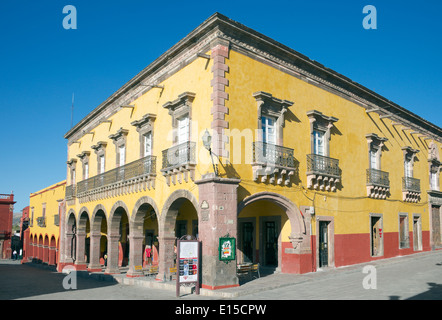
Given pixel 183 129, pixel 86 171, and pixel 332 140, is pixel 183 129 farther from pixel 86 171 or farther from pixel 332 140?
pixel 86 171

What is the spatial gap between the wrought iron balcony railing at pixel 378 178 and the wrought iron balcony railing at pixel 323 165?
2.75 meters

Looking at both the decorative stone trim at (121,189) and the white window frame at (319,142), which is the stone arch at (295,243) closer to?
the white window frame at (319,142)

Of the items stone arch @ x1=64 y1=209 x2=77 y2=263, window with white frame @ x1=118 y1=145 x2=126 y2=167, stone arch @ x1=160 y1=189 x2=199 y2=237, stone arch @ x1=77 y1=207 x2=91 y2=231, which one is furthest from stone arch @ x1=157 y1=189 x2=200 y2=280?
stone arch @ x1=64 y1=209 x2=77 y2=263

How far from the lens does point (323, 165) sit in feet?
58.1

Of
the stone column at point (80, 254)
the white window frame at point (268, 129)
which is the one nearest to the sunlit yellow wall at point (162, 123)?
the stone column at point (80, 254)

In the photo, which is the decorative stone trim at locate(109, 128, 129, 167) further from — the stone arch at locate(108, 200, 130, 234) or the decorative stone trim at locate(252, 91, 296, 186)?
the decorative stone trim at locate(252, 91, 296, 186)

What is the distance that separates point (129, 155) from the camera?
68.1ft

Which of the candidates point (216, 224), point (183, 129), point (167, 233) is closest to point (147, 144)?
point (183, 129)

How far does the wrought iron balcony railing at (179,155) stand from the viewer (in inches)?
592

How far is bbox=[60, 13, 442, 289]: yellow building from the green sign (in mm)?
181

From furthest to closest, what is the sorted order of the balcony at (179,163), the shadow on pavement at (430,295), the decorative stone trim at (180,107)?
1. the decorative stone trim at (180,107)
2. the balcony at (179,163)
3. the shadow on pavement at (430,295)
